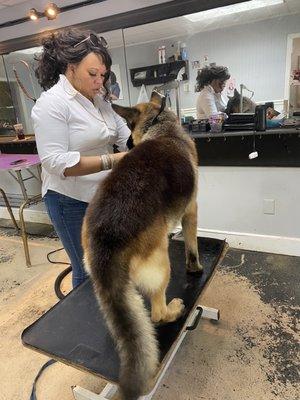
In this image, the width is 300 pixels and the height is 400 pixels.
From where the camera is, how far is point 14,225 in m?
3.17

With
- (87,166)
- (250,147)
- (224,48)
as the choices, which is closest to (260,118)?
(250,147)

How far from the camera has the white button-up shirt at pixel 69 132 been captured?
43.0 inches

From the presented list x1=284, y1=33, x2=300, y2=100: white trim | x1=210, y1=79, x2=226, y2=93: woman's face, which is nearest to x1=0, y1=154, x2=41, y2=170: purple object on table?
x1=210, y1=79, x2=226, y2=93: woman's face

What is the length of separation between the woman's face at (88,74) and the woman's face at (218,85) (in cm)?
113

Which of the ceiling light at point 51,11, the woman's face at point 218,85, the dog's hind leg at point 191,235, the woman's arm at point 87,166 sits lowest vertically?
the dog's hind leg at point 191,235

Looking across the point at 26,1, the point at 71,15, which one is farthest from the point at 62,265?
the point at 26,1

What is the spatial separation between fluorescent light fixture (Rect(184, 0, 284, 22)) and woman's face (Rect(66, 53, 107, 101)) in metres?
1.19

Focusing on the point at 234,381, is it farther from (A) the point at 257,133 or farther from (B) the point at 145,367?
(A) the point at 257,133

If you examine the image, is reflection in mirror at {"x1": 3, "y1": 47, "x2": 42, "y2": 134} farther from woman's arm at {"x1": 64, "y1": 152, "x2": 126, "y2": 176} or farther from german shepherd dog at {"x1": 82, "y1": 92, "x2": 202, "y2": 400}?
german shepherd dog at {"x1": 82, "y1": 92, "x2": 202, "y2": 400}

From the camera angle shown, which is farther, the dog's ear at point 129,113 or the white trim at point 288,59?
the white trim at point 288,59

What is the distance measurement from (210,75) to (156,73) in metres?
0.41

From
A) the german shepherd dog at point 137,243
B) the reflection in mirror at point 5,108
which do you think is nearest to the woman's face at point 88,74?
the german shepherd dog at point 137,243

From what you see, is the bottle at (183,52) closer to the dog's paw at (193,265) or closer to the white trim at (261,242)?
the white trim at (261,242)

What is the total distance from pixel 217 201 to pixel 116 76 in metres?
1.27
